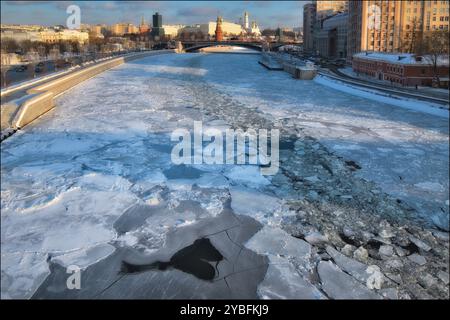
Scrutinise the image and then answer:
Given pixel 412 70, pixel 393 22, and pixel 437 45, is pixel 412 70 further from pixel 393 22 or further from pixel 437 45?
pixel 393 22

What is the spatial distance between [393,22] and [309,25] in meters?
43.1

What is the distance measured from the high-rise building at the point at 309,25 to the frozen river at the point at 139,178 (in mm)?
77448

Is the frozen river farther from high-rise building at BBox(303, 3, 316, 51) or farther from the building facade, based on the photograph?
high-rise building at BBox(303, 3, 316, 51)

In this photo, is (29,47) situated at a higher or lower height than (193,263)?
higher

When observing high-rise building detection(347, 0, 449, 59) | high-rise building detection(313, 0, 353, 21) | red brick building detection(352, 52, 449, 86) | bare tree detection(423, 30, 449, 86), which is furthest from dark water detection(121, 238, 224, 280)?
high-rise building detection(313, 0, 353, 21)

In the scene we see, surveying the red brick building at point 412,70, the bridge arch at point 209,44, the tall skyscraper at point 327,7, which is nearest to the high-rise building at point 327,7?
the tall skyscraper at point 327,7

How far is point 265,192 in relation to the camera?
6.78 meters

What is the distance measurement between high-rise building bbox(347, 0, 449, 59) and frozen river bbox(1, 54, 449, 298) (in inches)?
1418

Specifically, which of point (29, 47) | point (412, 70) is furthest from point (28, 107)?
point (29, 47)

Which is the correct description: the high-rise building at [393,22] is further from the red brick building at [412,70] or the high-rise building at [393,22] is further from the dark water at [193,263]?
the dark water at [193,263]

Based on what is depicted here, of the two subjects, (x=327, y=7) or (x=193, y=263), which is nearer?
(x=193, y=263)

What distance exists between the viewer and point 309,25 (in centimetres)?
9012
